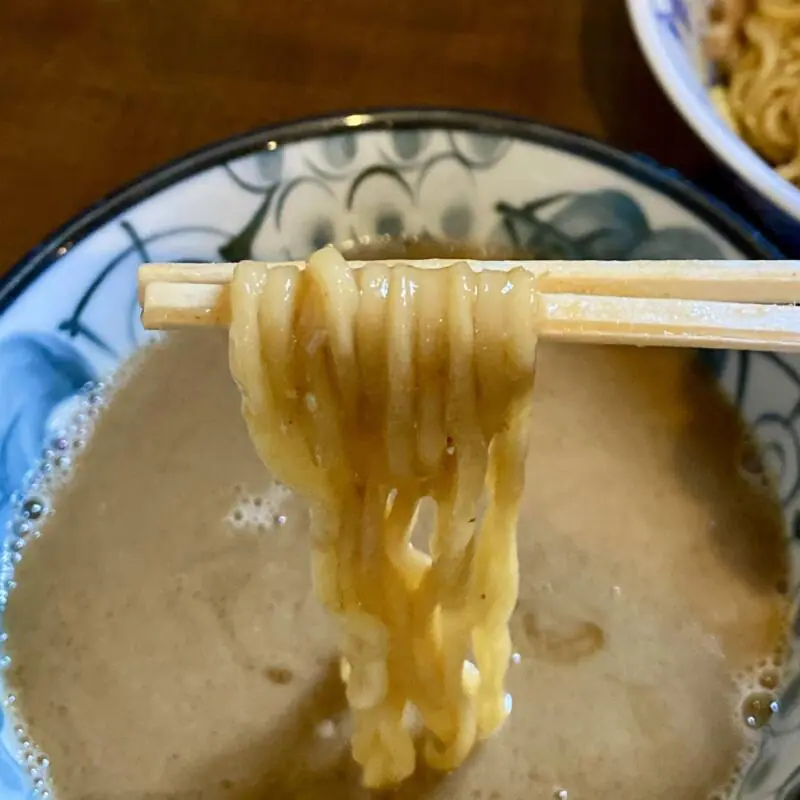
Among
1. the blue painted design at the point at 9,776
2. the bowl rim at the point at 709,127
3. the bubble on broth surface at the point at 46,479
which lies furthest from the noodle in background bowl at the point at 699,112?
the blue painted design at the point at 9,776

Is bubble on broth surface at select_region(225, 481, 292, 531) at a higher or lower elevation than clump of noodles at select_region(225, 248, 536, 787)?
lower

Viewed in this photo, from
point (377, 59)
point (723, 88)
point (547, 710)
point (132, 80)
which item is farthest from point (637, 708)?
point (132, 80)

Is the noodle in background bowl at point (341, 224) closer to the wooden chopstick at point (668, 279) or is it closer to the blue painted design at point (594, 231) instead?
the blue painted design at point (594, 231)

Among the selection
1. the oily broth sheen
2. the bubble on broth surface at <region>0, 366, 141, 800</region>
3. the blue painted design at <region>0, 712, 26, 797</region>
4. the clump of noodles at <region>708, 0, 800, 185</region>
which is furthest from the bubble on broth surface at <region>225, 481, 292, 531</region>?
the clump of noodles at <region>708, 0, 800, 185</region>

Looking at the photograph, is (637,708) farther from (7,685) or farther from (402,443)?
(7,685)

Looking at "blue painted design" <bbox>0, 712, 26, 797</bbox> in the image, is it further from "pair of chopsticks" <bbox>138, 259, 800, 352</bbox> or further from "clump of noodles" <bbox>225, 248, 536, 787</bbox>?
"pair of chopsticks" <bbox>138, 259, 800, 352</bbox>

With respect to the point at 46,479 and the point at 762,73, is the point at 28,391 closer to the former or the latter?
the point at 46,479
